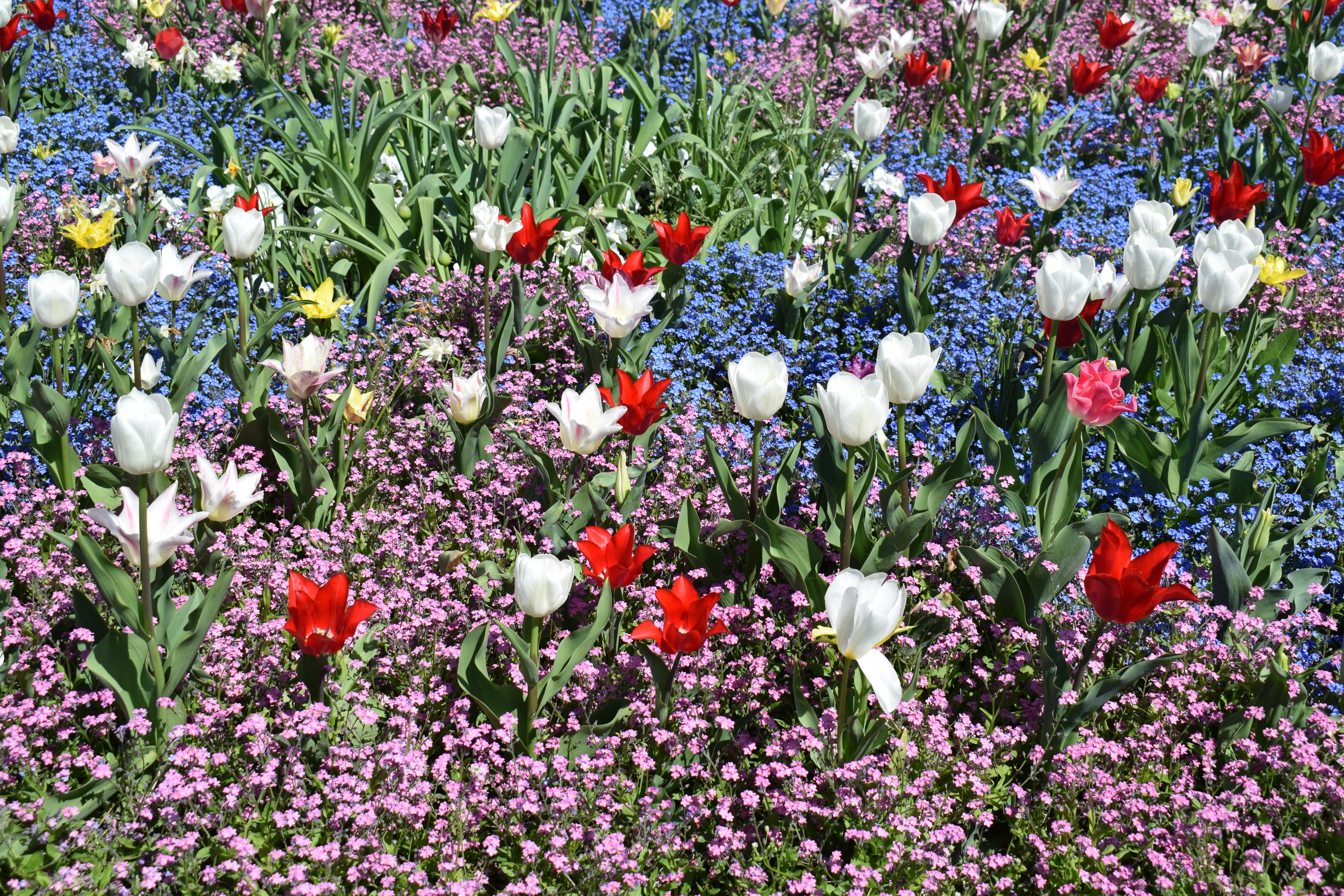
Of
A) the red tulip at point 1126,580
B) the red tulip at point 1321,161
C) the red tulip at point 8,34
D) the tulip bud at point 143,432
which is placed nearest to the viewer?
the tulip bud at point 143,432

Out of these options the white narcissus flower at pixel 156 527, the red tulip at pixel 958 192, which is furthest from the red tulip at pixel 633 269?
the white narcissus flower at pixel 156 527

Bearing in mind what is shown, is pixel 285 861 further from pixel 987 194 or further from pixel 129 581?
pixel 987 194

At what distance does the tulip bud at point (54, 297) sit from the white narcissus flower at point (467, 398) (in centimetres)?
101

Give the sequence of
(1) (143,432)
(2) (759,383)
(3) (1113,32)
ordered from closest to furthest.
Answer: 1. (1) (143,432)
2. (2) (759,383)
3. (3) (1113,32)

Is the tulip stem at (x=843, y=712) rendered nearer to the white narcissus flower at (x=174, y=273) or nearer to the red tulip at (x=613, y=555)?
the red tulip at (x=613, y=555)

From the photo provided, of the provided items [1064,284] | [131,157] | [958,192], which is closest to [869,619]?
[1064,284]

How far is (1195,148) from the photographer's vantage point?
5746mm

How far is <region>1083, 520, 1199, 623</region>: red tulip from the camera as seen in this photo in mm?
2092

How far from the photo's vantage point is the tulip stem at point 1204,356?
3074 mm

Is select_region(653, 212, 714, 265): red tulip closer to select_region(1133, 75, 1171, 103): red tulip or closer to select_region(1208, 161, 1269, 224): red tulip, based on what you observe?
select_region(1208, 161, 1269, 224): red tulip

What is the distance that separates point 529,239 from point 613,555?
4.52 feet

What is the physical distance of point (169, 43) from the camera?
4.98 meters

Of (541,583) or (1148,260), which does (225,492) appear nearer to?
(541,583)

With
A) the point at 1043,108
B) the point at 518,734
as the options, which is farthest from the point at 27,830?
the point at 1043,108
